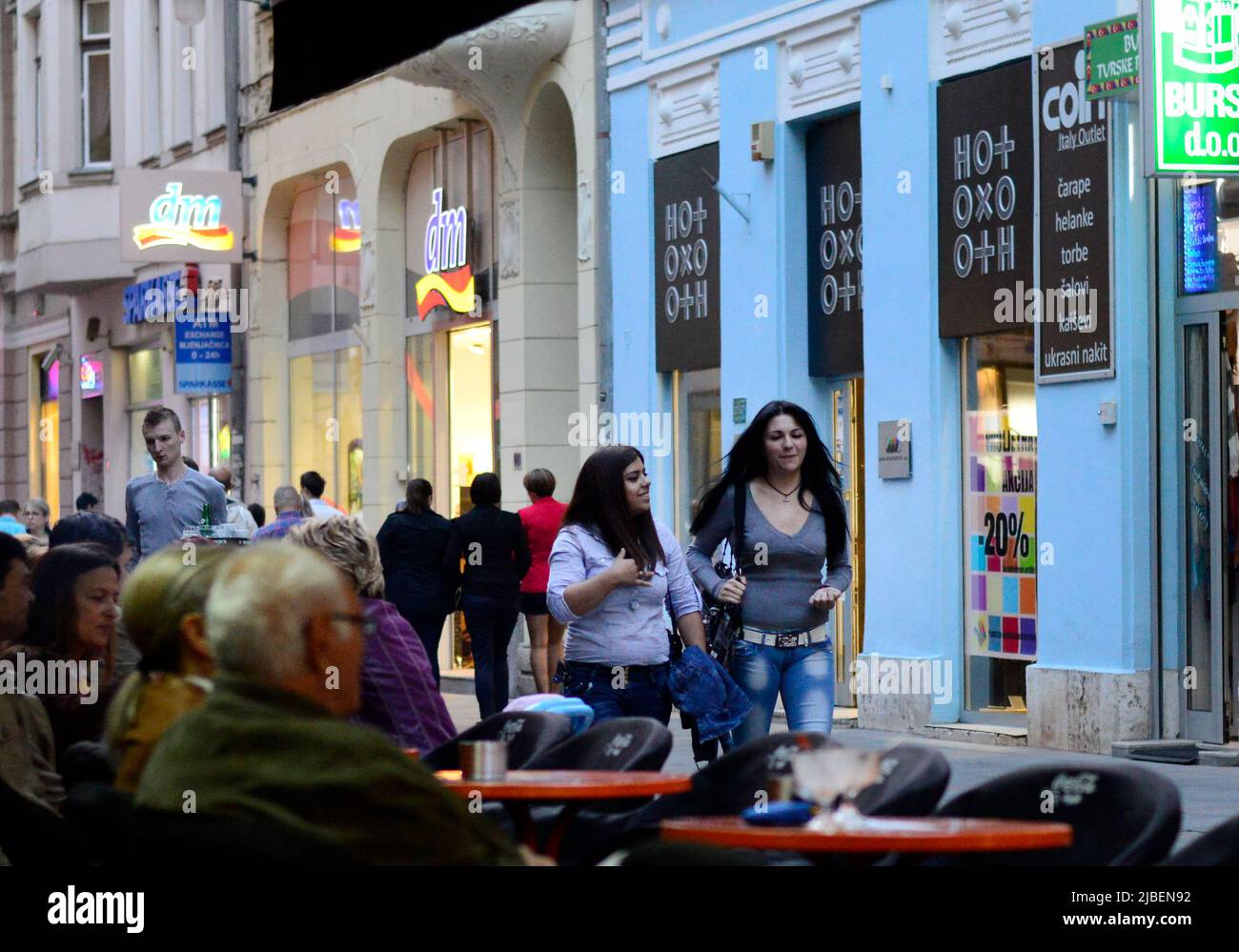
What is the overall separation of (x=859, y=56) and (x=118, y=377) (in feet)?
58.1

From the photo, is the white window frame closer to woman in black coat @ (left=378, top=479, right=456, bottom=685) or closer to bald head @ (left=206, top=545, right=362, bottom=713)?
woman in black coat @ (left=378, top=479, right=456, bottom=685)

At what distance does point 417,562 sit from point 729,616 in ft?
24.2

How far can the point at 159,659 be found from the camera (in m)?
5.06

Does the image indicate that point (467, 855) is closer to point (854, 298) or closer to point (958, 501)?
point (958, 501)

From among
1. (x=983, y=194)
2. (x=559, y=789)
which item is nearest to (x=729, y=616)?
(x=559, y=789)

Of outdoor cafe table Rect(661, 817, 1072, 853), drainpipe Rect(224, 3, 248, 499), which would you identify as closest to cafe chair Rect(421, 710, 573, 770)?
outdoor cafe table Rect(661, 817, 1072, 853)

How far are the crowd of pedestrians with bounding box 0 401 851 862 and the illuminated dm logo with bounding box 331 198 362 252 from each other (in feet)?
37.1

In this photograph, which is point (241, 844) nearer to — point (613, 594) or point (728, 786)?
point (728, 786)

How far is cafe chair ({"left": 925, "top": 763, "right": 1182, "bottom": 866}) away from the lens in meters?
4.58

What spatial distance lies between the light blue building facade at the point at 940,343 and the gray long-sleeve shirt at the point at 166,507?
4571 millimetres

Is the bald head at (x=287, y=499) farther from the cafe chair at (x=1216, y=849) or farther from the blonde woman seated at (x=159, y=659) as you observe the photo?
the cafe chair at (x=1216, y=849)

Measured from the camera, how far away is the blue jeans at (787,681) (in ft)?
29.0

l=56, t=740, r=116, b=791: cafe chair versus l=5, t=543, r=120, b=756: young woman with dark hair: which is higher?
l=5, t=543, r=120, b=756: young woman with dark hair
